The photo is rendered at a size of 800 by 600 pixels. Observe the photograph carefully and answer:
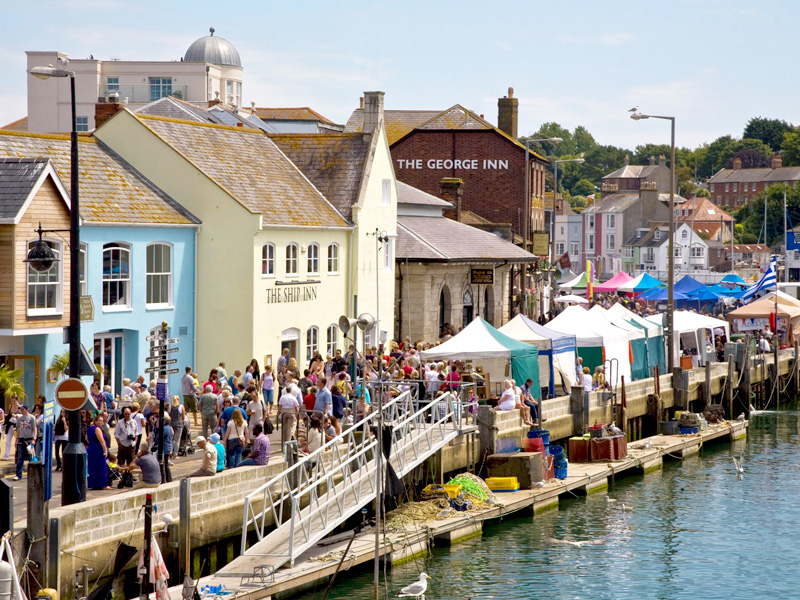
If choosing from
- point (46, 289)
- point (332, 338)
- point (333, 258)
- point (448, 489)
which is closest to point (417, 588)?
point (448, 489)

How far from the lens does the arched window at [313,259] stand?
38.2m

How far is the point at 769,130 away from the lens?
641ft

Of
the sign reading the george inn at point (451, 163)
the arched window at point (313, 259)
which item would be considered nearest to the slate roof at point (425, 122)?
the sign reading the george inn at point (451, 163)

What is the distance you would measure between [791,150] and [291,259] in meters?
155

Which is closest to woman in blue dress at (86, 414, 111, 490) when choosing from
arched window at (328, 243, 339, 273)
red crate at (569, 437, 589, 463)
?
red crate at (569, 437, 589, 463)

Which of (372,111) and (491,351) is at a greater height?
(372,111)

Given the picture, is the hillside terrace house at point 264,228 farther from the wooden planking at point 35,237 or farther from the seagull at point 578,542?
the seagull at point 578,542

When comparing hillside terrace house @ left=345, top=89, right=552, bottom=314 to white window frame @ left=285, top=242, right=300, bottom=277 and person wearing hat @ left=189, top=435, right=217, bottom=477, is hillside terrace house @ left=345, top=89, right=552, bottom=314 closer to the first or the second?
white window frame @ left=285, top=242, right=300, bottom=277

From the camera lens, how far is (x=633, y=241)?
132 m

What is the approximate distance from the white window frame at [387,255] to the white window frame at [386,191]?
1387 millimetres

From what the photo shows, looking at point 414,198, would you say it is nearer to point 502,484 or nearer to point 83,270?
point 83,270

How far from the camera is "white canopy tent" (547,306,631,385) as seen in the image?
38188 mm

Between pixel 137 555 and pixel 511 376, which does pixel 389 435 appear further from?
pixel 511 376

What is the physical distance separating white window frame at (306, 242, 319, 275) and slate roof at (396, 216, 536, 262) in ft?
19.7
